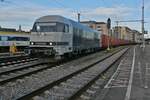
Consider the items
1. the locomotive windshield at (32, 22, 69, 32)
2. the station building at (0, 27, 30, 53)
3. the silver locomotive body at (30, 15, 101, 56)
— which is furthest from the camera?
the station building at (0, 27, 30, 53)

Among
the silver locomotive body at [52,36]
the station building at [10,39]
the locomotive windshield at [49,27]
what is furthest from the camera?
the station building at [10,39]

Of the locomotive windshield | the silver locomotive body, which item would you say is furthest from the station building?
the locomotive windshield

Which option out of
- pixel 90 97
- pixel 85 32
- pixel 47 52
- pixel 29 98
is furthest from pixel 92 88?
pixel 85 32

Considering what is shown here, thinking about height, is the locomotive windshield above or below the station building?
above

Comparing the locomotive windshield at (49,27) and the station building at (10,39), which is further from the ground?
the locomotive windshield at (49,27)

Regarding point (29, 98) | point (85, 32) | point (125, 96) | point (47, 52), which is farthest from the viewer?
point (85, 32)

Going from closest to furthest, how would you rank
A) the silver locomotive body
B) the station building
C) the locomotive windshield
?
the silver locomotive body
the locomotive windshield
the station building

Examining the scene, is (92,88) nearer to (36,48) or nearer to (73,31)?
(36,48)

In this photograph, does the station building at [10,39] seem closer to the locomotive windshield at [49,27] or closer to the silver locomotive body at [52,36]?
the silver locomotive body at [52,36]

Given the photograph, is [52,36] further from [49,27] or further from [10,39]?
[10,39]

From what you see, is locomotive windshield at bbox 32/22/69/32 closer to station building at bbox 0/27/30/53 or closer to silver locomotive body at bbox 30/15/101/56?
silver locomotive body at bbox 30/15/101/56

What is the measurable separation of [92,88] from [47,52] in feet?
30.7

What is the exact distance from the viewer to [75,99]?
966cm

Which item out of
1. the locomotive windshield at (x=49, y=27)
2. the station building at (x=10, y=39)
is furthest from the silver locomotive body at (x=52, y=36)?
the station building at (x=10, y=39)
